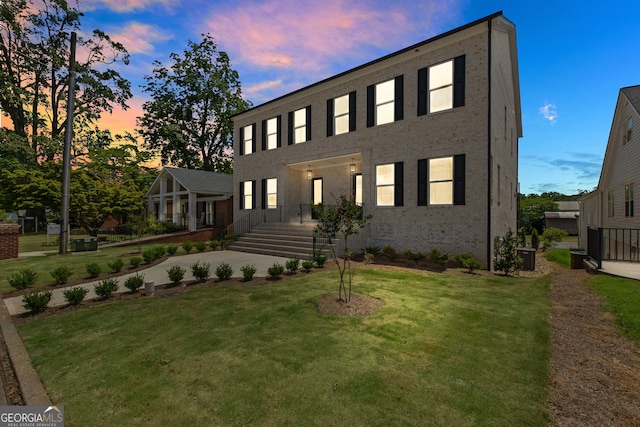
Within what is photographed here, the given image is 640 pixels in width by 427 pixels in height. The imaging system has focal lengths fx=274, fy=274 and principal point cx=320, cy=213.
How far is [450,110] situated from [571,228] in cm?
4042

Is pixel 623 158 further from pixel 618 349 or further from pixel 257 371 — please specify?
pixel 257 371

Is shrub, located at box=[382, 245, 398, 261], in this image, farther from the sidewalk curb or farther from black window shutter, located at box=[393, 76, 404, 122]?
the sidewalk curb

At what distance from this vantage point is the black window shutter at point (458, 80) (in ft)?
37.5

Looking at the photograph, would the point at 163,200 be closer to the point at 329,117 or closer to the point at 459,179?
the point at 329,117

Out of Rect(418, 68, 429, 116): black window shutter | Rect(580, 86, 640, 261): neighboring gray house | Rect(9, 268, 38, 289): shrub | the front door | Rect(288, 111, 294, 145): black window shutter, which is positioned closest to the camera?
Rect(9, 268, 38, 289): shrub

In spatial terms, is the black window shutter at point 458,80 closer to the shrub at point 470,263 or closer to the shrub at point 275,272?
the shrub at point 470,263

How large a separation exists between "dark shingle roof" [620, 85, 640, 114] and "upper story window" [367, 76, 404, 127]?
11268mm

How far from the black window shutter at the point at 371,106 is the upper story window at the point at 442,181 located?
3404 mm

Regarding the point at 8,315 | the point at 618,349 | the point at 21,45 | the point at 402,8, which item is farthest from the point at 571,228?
the point at 21,45

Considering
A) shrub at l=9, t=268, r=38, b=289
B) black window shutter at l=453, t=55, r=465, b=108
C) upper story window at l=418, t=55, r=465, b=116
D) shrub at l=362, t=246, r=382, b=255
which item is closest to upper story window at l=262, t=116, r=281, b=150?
upper story window at l=418, t=55, r=465, b=116

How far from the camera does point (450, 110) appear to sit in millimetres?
11664

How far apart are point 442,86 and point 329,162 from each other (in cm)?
713

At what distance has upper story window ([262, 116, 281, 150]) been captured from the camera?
61.6ft

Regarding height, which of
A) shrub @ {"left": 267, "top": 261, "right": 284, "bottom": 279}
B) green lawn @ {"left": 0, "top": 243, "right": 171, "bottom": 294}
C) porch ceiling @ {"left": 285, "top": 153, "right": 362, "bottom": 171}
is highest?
porch ceiling @ {"left": 285, "top": 153, "right": 362, "bottom": 171}
